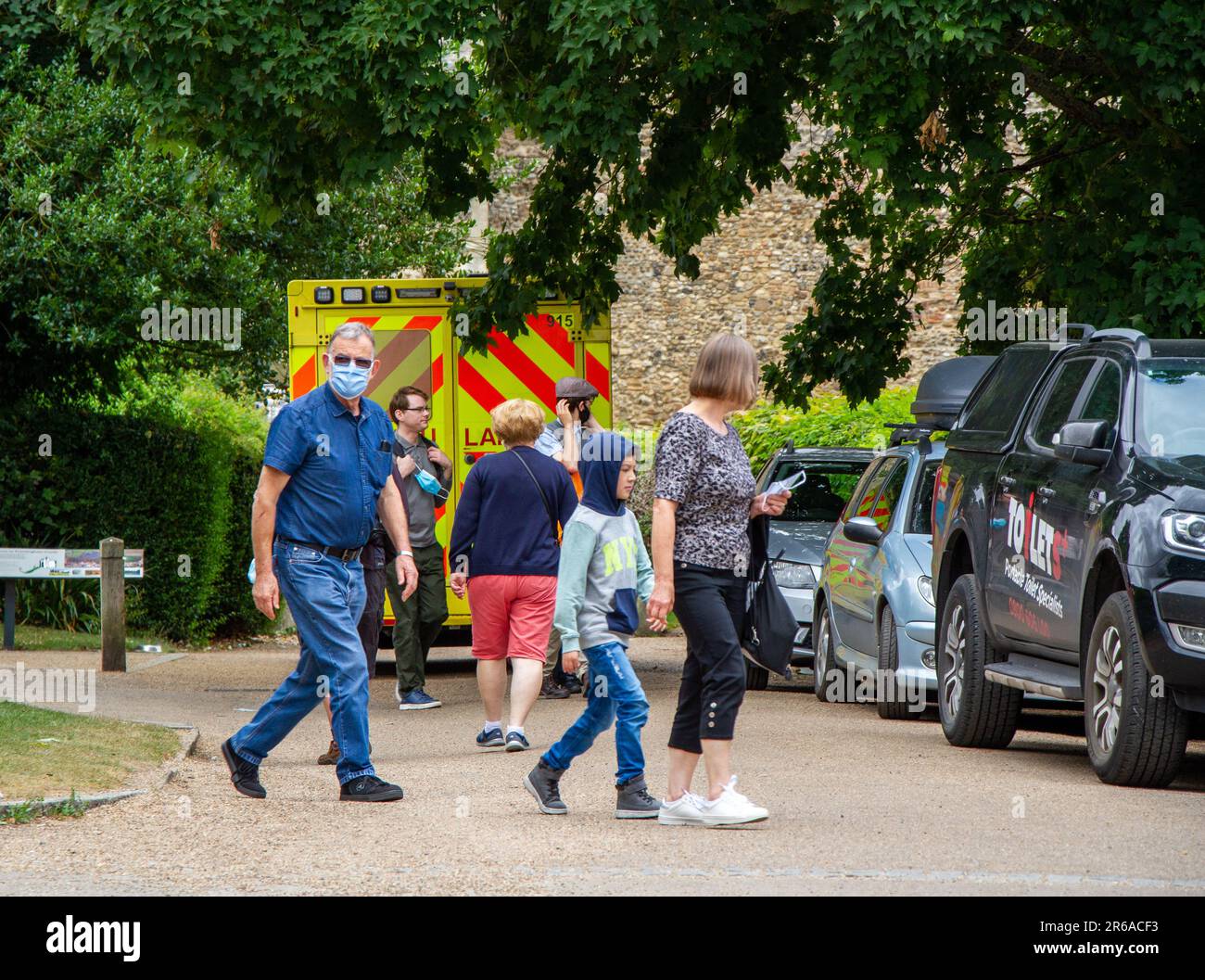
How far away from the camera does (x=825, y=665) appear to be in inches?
567

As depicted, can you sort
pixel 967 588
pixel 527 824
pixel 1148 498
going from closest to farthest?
pixel 527 824, pixel 1148 498, pixel 967 588

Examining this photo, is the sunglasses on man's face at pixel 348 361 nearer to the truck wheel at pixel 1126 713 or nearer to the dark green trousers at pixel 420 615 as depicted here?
the truck wheel at pixel 1126 713

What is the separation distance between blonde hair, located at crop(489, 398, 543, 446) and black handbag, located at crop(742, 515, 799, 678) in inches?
100

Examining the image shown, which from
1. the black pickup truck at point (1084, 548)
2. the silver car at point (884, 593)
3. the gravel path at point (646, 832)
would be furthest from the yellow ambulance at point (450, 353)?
the black pickup truck at point (1084, 548)

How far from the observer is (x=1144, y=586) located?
8094 mm

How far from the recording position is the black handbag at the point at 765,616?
7.57 metres

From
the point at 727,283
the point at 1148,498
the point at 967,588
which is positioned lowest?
the point at 967,588

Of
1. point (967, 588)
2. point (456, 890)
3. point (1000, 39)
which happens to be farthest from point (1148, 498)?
point (1000, 39)

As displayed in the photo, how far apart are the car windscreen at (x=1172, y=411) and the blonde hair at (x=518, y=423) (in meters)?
3.09

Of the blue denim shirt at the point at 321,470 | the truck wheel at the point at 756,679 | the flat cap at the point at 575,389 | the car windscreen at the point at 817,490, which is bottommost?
the truck wheel at the point at 756,679

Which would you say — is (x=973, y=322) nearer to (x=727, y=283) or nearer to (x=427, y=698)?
(x=427, y=698)

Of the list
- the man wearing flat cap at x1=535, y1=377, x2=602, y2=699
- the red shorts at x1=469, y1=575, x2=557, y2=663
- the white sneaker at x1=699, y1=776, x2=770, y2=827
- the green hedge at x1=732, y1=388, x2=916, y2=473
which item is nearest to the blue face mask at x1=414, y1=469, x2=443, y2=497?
the man wearing flat cap at x1=535, y1=377, x2=602, y2=699

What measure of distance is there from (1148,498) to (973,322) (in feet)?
30.9

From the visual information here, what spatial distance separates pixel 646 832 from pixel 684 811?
0.20 meters
